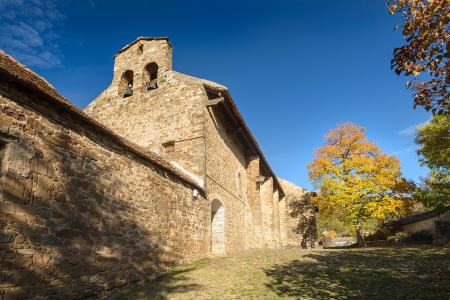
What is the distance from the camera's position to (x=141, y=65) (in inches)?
586

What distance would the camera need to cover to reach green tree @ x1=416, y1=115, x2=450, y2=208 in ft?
59.4

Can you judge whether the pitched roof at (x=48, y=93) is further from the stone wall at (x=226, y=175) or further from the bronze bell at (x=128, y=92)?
the bronze bell at (x=128, y=92)

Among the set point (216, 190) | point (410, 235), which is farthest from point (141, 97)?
point (410, 235)

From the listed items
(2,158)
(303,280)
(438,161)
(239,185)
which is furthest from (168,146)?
(438,161)

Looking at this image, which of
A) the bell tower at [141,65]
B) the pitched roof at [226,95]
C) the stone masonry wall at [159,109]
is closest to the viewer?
the stone masonry wall at [159,109]

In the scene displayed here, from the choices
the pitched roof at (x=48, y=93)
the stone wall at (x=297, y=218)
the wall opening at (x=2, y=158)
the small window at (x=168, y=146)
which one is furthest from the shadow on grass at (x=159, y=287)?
the stone wall at (x=297, y=218)

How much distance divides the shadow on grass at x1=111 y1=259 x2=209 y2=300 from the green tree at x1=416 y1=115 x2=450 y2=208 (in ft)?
53.3

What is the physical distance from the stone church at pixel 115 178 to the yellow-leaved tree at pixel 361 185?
7.91m

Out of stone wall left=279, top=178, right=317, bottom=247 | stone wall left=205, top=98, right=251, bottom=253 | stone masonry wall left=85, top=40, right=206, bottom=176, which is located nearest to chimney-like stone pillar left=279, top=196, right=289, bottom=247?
stone wall left=279, top=178, right=317, bottom=247

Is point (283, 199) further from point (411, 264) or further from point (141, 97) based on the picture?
point (411, 264)

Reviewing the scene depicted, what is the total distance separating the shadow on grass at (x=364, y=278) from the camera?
229 inches

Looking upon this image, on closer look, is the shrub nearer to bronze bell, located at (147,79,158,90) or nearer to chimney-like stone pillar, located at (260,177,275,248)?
chimney-like stone pillar, located at (260,177,275,248)

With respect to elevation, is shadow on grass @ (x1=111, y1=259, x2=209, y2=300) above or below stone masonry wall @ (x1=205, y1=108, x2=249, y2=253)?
below

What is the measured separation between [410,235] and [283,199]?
11.0 metres
